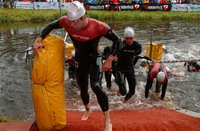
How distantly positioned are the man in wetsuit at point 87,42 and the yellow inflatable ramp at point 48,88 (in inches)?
7.9

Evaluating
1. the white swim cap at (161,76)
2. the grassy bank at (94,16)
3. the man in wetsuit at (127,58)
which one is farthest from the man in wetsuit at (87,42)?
the grassy bank at (94,16)

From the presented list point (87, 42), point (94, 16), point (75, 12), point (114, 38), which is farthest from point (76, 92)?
point (94, 16)

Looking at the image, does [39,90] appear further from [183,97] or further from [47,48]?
[183,97]

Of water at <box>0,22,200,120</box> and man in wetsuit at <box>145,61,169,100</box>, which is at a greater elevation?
man in wetsuit at <box>145,61,169,100</box>

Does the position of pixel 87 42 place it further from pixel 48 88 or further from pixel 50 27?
pixel 48 88

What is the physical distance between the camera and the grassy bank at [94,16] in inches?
1001

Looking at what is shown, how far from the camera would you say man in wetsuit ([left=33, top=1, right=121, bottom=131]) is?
338 centimetres

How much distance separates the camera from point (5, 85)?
27.6ft

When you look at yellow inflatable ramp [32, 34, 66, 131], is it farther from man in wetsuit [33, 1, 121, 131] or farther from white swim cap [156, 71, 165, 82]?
white swim cap [156, 71, 165, 82]

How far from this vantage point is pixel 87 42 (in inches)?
142

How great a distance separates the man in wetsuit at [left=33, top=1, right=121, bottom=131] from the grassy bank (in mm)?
21271

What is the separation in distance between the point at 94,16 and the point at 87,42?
23.7m

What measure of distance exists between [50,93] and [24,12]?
996 inches

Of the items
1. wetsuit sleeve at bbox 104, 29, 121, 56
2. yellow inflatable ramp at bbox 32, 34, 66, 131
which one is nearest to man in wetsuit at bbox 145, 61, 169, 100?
wetsuit sleeve at bbox 104, 29, 121, 56
